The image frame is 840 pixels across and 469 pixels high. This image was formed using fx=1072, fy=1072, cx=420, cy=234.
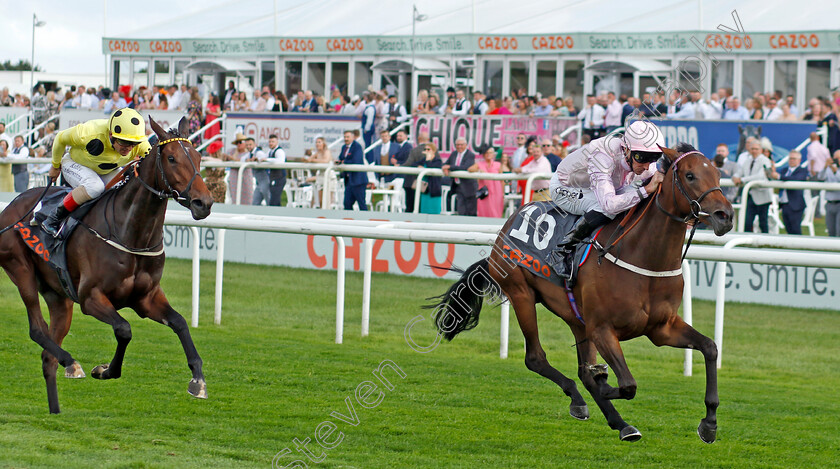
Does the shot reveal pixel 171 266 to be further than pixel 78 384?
Yes

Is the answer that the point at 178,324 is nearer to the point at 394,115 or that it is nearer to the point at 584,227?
the point at 584,227

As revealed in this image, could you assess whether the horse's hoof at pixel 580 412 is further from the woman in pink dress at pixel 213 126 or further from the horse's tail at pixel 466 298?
the woman in pink dress at pixel 213 126

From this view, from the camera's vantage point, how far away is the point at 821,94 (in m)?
17.4

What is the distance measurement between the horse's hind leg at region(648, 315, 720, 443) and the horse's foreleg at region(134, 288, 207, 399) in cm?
213

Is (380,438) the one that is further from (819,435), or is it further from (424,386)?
(819,435)

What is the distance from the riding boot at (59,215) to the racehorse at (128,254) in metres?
0.12

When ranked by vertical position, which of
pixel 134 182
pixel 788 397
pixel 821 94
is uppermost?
pixel 821 94

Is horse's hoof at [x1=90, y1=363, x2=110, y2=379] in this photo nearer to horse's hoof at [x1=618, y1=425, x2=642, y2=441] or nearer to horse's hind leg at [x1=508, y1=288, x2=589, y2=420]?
horse's hind leg at [x1=508, y1=288, x2=589, y2=420]

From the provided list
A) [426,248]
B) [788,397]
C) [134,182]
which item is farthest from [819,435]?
→ [426,248]

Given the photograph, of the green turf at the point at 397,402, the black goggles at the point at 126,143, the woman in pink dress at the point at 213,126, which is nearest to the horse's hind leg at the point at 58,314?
the green turf at the point at 397,402

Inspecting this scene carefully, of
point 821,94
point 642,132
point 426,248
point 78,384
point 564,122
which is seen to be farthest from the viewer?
point 821,94

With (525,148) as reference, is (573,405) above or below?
below

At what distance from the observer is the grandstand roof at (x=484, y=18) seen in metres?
18.1

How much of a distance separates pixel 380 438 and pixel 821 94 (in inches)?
561
